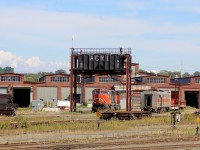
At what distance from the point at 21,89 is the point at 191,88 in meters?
40.0

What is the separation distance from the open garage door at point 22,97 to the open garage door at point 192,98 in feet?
126

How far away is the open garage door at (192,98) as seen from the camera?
101375 millimetres

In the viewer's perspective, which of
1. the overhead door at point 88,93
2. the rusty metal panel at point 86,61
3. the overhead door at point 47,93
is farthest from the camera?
the overhead door at point 88,93

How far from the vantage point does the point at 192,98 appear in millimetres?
105562

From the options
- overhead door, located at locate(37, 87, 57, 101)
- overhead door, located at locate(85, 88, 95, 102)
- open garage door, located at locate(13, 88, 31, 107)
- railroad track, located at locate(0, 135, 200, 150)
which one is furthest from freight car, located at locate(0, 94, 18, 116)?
open garage door, located at locate(13, 88, 31, 107)

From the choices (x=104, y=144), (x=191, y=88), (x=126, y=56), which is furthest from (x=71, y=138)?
(x=191, y=88)

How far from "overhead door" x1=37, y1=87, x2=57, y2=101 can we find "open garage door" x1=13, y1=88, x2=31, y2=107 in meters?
4.86

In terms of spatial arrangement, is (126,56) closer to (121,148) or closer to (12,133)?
(12,133)

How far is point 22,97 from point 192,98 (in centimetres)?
4251

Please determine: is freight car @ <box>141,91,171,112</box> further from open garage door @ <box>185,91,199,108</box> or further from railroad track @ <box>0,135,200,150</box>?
railroad track @ <box>0,135,200,150</box>

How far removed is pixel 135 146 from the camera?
21.2 meters

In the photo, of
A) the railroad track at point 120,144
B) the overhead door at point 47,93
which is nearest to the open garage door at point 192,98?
the overhead door at point 47,93

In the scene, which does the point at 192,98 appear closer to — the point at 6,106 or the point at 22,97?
the point at 22,97

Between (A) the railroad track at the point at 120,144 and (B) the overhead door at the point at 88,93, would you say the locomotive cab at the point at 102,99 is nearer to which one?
(B) the overhead door at the point at 88,93
